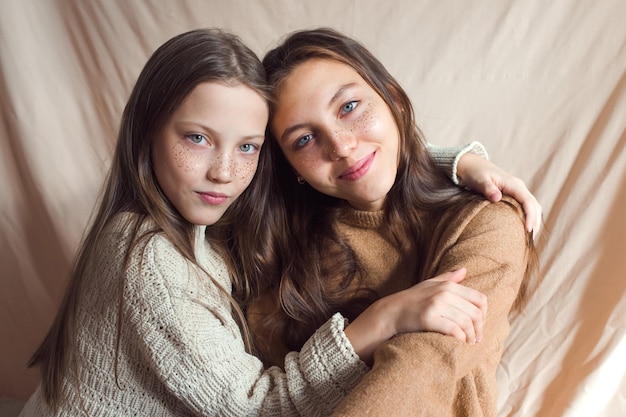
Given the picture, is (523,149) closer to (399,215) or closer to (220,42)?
(399,215)

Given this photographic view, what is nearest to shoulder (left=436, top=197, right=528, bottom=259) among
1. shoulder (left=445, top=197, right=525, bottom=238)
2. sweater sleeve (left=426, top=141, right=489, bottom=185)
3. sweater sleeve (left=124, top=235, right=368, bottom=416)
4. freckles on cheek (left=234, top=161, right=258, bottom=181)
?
shoulder (left=445, top=197, right=525, bottom=238)

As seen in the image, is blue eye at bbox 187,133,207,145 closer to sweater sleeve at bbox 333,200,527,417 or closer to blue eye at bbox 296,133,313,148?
blue eye at bbox 296,133,313,148

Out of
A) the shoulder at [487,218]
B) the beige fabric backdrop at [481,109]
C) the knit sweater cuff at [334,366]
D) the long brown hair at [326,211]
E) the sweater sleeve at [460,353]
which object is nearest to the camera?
the sweater sleeve at [460,353]

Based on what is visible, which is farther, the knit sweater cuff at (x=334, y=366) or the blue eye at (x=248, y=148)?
the blue eye at (x=248, y=148)

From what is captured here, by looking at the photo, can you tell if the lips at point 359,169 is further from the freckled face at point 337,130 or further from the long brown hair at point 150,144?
the long brown hair at point 150,144

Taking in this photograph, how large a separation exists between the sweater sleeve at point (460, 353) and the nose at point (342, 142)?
0.22 metres

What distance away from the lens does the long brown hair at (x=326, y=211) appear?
3.69 ft

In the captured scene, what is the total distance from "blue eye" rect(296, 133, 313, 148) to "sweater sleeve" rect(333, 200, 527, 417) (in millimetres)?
292

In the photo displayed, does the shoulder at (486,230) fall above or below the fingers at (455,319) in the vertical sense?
above

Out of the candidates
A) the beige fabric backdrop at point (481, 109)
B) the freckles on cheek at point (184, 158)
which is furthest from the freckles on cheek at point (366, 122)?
the beige fabric backdrop at point (481, 109)

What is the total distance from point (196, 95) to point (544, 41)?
800 millimetres

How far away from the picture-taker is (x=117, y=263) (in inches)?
38.8

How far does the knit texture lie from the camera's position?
36.0 inches

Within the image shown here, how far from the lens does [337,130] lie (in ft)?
3.45
